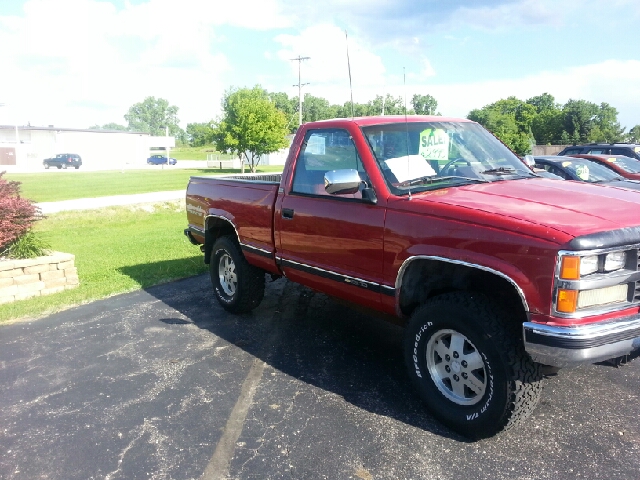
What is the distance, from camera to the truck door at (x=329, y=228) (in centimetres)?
392

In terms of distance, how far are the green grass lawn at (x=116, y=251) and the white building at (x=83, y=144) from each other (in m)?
53.6

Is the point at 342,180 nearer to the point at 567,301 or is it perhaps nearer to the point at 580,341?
the point at 567,301

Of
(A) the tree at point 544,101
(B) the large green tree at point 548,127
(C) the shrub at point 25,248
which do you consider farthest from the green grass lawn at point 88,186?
(A) the tree at point 544,101

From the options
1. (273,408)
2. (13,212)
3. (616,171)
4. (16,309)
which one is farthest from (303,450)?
(616,171)

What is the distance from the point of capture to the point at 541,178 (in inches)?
167

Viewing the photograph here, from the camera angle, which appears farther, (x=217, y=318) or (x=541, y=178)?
(x=217, y=318)

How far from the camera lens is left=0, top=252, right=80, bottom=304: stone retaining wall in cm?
688

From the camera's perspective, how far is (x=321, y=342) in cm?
516

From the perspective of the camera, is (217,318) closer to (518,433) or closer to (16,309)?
(16,309)

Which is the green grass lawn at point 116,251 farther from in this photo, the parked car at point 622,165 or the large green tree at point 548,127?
the large green tree at point 548,127

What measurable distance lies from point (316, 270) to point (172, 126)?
169 meters

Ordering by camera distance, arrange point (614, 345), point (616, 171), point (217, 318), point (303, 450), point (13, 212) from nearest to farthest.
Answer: point (614, 345), point (303, 450), point (217, 318), point (13, 212), point (616, 171)

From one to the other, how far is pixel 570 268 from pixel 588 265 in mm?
121

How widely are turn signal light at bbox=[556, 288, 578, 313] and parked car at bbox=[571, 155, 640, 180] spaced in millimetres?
11606
